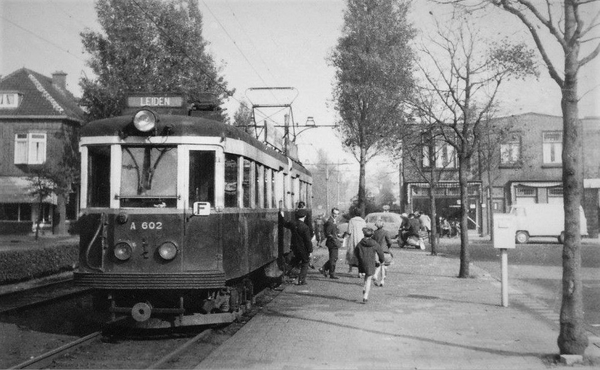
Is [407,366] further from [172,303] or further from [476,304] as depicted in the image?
[476,304]

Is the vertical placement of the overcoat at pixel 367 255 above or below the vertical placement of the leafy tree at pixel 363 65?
below

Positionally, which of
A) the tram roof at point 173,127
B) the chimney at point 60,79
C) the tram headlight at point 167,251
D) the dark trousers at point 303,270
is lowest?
the dark trousers at point 303,270

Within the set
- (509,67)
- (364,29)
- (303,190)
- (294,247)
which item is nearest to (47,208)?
(364,29)

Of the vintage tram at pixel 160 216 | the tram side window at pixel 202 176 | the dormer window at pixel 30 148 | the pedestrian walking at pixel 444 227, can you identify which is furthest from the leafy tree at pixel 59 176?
the tram side window at pixel 202 176

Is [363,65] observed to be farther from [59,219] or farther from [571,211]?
[571,211]

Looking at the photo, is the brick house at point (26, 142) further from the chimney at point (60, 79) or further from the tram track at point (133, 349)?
the tram track at point (133, 349)

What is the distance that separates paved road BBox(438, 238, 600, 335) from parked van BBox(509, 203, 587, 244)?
3.82m

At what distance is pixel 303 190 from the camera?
18.7 m

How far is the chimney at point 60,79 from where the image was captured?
47.1 metres

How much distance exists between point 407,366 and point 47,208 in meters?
36.2

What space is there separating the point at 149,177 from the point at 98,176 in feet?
2.50

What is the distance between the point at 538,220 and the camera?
34.2 m

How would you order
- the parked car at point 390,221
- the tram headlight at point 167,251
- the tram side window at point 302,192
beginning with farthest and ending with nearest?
1. the parked car at point 390,221
2. the tram side window at point 302,192
3. the tram headlight at point 167,251

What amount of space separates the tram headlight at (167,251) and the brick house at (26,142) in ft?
101
